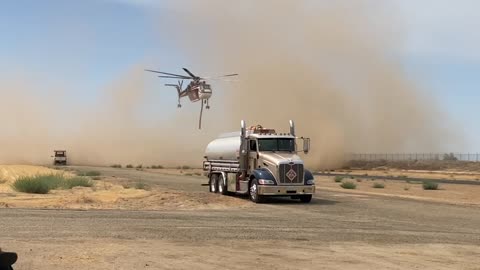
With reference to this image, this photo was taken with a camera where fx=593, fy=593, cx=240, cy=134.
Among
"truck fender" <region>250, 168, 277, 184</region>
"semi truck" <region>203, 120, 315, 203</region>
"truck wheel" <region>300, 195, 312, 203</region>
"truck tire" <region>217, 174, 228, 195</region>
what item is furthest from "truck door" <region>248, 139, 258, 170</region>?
"truck tire" <region>217, 174, 228, 195</region>

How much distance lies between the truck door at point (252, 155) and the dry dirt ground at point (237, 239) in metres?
5.74

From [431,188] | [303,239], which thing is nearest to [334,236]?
[303,239]

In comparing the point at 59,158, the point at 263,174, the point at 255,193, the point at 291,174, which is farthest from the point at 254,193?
the point at 59,158

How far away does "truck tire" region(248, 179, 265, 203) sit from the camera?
87.4 ft

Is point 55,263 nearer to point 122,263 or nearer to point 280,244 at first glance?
point 122,263

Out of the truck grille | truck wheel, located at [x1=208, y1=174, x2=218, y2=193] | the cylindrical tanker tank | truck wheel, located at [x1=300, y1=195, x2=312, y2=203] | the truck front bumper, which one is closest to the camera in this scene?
the truck front bumper

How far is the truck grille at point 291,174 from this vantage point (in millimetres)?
26175

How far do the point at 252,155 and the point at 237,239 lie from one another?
47.2 ft

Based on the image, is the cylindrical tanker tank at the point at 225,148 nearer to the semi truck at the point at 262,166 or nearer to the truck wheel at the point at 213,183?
the semi truck at the point at 262,166

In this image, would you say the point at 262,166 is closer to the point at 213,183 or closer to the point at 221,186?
the point at 221,186

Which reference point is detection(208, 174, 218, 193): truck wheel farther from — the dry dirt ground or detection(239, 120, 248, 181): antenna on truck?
the dry dirt ground

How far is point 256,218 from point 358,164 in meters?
109

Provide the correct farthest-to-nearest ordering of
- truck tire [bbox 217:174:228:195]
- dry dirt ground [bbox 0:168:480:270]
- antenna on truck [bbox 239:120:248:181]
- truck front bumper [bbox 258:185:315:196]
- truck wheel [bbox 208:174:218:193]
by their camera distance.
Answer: truck wheel [bbox 208:174:218:193] < truck tire [bbox 217:174:228:195] < antenna on truck [bbox 239:120:248:181] < truck front bumper [bbox 258:185:315:196] < dry dirt ground [bbox 0:168:480:270]

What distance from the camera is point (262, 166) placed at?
2717 cm
